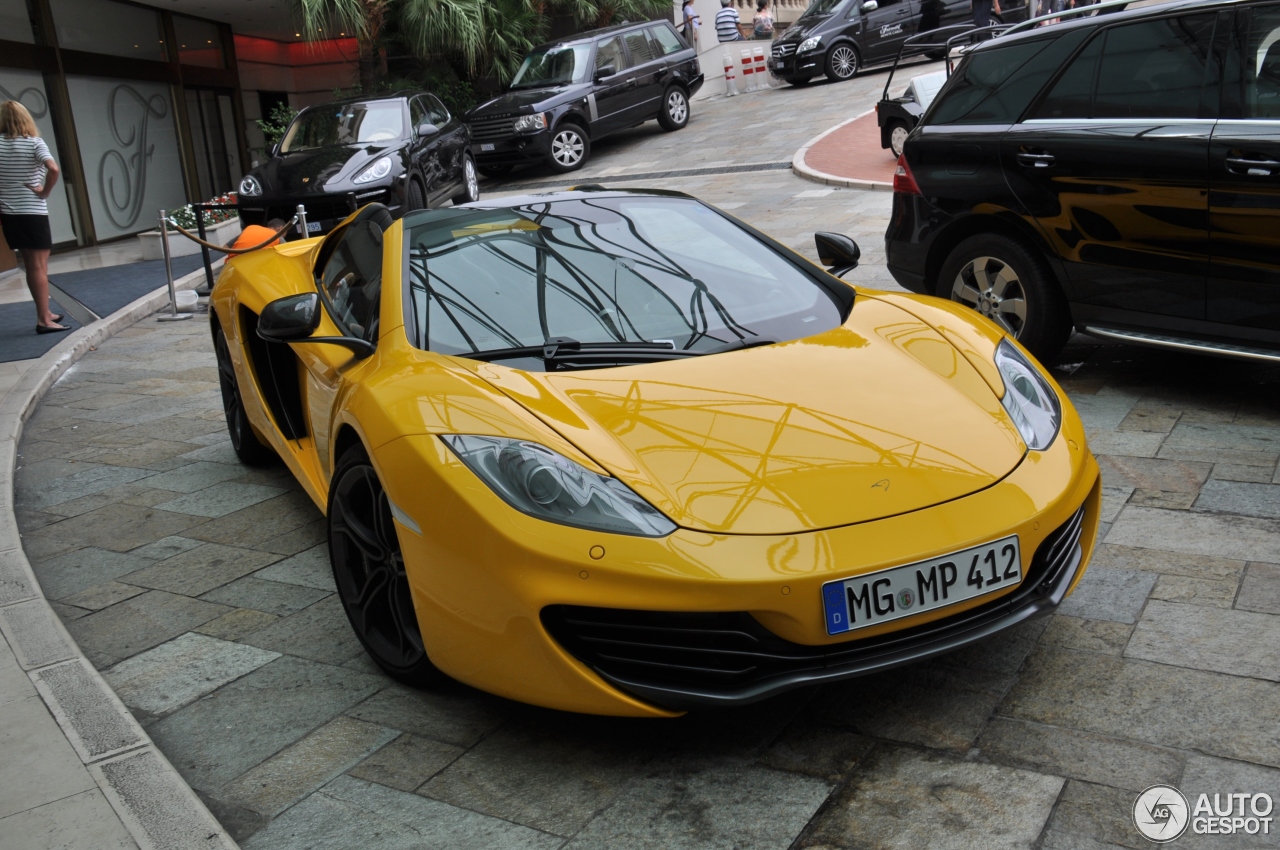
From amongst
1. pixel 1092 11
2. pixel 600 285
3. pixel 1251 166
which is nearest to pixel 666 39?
pixel 1092 11

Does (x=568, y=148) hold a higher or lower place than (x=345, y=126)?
lower

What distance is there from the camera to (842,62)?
22.3 metres

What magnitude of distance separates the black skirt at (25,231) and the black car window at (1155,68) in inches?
306

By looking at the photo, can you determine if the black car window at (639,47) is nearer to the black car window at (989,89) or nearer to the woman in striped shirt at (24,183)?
the woman in striped shirt at (24,183)

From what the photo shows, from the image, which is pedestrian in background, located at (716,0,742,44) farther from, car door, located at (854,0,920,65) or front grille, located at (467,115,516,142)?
front grille, located at (467,115,516,142)

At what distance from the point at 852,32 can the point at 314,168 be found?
13017 millimetres

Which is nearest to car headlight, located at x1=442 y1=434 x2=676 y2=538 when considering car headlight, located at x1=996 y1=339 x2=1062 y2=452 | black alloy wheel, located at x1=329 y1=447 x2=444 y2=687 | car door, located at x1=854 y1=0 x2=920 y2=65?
black alloy wheel, located at x1=329 y1=447 x2=444 y2=687

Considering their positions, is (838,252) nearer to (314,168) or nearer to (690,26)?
(314,168)

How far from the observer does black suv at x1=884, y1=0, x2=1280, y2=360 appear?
4.54 meters

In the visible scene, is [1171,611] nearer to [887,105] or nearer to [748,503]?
[748,503]

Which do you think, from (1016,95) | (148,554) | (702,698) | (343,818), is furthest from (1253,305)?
(148,554)

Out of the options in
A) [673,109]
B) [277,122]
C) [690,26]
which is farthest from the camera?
[690,26]

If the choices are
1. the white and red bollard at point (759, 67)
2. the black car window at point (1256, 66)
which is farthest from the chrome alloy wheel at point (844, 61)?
the black car window at point (1256, 66)

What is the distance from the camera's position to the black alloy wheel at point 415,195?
41.3ft
